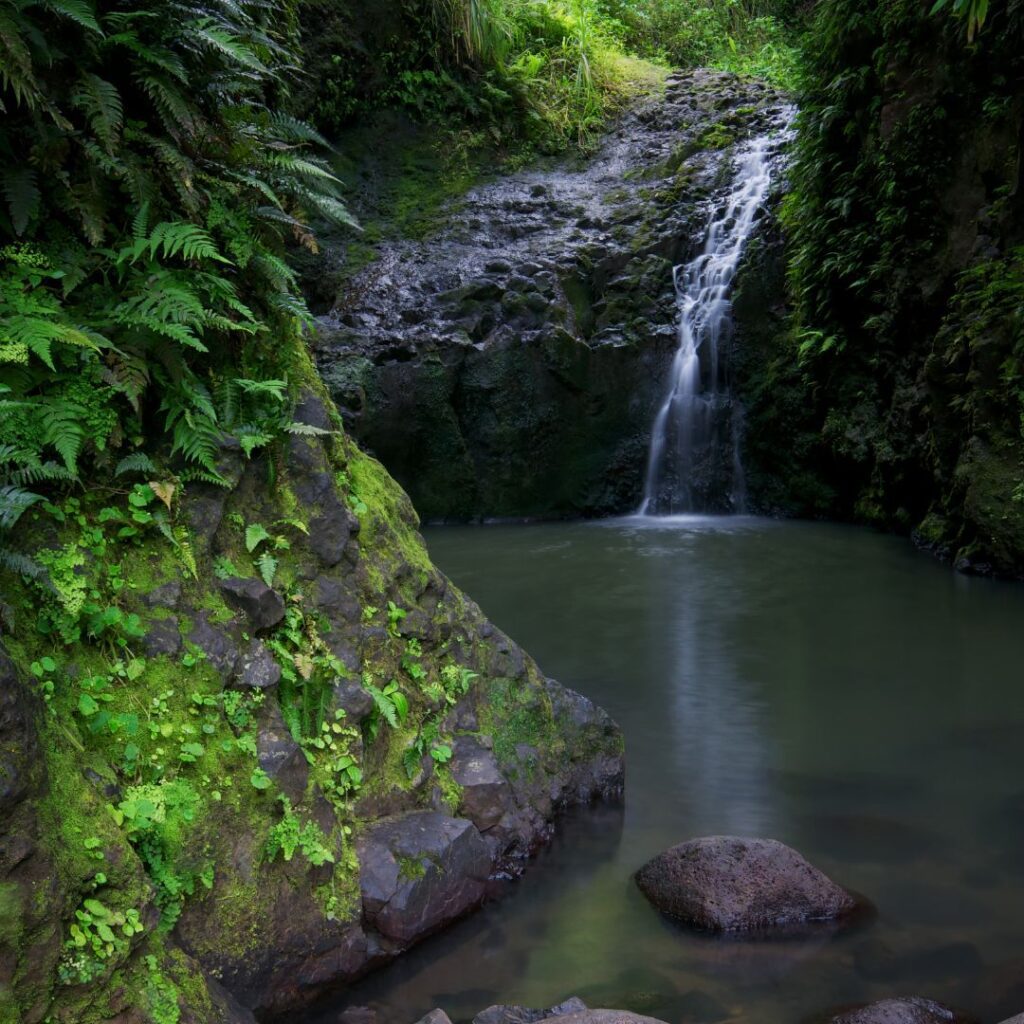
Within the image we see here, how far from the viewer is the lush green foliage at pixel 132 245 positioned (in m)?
3.18

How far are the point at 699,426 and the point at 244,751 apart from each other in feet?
34.7

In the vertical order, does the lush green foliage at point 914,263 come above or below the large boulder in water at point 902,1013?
above

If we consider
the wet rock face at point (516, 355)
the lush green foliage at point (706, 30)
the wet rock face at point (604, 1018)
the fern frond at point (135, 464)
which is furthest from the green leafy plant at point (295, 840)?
the lush green foliage at point (706, 30)

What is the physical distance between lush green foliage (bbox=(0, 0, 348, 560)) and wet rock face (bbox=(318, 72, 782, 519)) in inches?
319

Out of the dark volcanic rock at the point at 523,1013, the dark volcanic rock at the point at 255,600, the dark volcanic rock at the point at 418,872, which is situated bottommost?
the dark volcanic rock at the point at 523,1013

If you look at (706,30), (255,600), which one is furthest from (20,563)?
(706,30)

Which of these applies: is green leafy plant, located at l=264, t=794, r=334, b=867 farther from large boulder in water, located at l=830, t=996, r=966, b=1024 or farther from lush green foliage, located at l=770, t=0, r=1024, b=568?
lush green foliage, located at l=770, t=0, r=1024, b=568

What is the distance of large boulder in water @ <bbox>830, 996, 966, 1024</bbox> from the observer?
299cm

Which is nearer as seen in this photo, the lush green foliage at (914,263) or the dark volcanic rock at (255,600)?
the dark volcanic rock at (255,600)

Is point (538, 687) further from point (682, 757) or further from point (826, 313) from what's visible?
point (826, 313)

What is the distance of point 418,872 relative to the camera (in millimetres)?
3406

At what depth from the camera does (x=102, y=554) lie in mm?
3219

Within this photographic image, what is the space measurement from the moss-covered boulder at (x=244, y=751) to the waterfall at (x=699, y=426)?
902 centimetres

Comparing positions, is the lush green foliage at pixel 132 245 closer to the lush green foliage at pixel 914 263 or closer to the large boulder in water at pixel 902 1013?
the large boulder in water at pixel 902 1013
